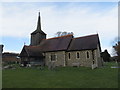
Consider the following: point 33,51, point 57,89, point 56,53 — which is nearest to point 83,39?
point 56,53

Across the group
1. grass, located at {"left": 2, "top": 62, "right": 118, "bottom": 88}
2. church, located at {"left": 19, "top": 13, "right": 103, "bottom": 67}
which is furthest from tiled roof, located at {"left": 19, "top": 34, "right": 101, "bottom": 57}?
grass, located at {"left": 2, "top": 62, "right": 118, "bottom": 88}

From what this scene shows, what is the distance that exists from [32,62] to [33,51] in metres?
2.97

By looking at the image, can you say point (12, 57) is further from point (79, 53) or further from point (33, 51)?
point (79, 53)

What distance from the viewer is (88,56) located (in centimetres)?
2619

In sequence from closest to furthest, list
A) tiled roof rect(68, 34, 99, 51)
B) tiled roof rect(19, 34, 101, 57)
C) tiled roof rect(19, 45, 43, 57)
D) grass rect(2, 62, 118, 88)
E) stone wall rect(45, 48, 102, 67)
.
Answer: grass rect(2, 62, 118, 88) → stone wall rect(45, 48, 102, 67) → tiled roof rect(68, 34, 99, 51) → tiled roof rect(19, 34, 101, 57) → tiled roof rect(19, 45, 43, 57)

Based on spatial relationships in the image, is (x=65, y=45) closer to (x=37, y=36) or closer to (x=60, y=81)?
(x=37, y=36)

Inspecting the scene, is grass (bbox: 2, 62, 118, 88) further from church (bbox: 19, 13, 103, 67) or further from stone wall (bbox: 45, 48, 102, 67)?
church (bbox: 19, 13, 103, 67)

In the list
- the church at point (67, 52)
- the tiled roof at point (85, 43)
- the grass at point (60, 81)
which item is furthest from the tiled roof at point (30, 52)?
the grass at point (60, 81)

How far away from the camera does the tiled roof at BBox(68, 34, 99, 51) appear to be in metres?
26.2

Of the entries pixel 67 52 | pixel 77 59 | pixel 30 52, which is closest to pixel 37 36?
pixel 30 52

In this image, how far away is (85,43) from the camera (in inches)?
1096

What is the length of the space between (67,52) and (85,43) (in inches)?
188

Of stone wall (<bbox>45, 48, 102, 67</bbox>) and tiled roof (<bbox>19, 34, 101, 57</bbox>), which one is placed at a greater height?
tiled roof (<bbox>19, 34, 101, 57</bbox>)

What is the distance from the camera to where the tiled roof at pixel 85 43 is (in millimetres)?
26228
